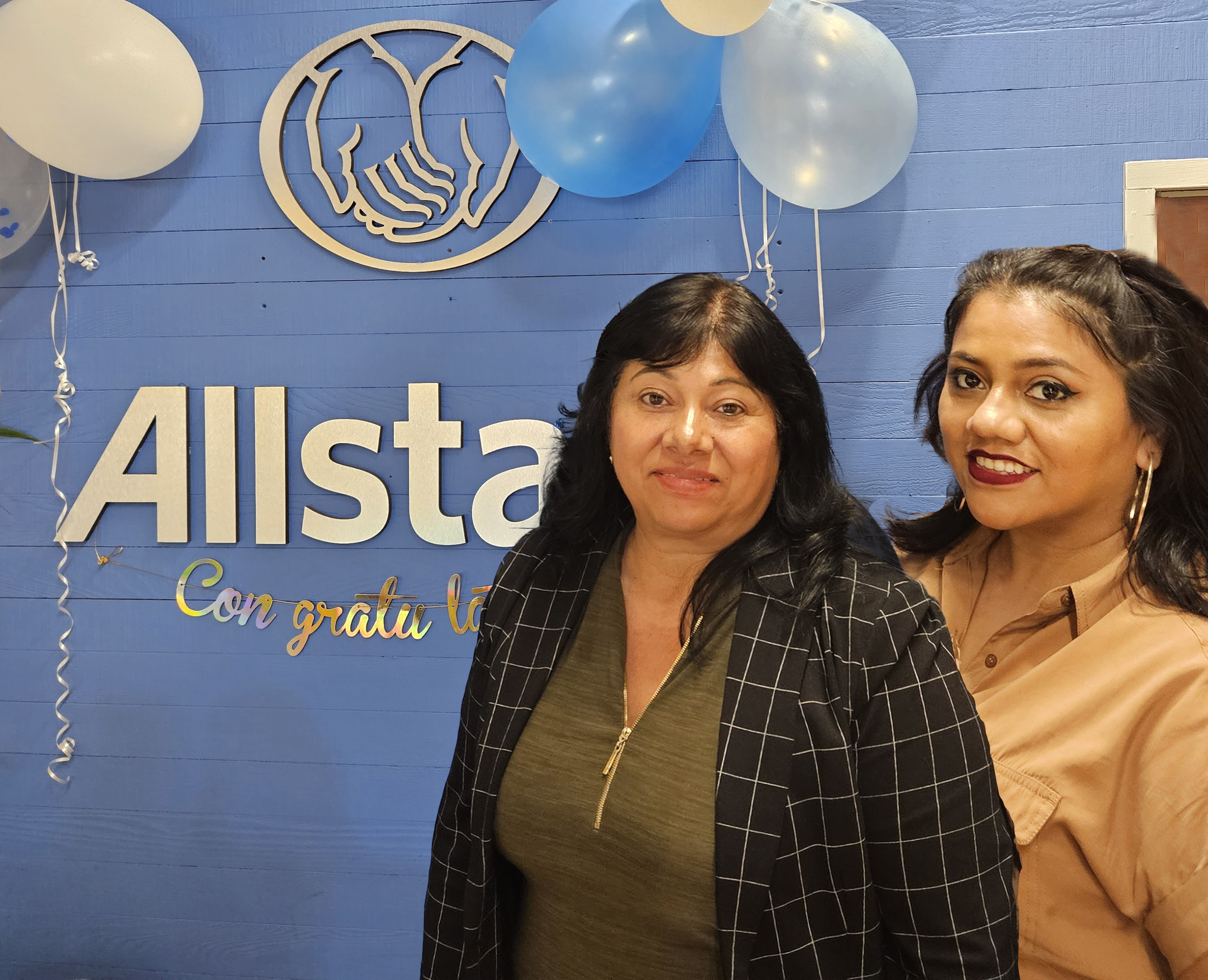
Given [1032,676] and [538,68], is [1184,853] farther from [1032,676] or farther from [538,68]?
[538,68]

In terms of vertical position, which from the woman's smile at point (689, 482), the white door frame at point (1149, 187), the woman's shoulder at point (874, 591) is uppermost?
the white door frame at point (1149, 187)

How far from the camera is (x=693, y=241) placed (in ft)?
6.53

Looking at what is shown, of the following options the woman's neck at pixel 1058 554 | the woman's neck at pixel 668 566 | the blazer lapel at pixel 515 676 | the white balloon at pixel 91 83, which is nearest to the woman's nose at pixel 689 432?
the woman's neck at pixel 668 566

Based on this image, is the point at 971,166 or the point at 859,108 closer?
the point at 859,108

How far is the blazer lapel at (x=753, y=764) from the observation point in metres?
1.05

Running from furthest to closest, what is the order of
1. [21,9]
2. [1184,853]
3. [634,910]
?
[21,9], [634,910], [1184,853]

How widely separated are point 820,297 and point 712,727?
116 centimetres

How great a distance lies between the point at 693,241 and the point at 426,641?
3.59 ft

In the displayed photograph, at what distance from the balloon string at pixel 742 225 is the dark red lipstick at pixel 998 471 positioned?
34.4 inches

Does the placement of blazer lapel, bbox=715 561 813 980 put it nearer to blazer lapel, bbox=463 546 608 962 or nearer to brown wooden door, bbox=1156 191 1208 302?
blazer lapel, bbox=463 546 608 962

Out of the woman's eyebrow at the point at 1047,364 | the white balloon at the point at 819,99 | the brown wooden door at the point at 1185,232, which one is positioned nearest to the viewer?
the woman's eyebrow at the point at 1047,364

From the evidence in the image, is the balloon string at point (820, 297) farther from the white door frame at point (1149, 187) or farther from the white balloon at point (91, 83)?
the white balloon at point (91, 83)

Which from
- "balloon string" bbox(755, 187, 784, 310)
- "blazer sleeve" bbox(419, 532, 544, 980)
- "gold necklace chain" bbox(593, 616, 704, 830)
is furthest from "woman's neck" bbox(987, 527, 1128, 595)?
"balloon string" bbox(755, 187, 784, 310)

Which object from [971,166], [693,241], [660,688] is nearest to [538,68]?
[693,241]
